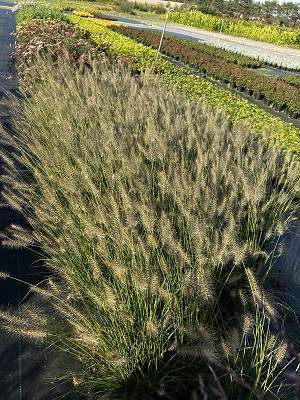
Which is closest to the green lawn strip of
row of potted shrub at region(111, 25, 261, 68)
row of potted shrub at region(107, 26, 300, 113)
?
row of potted shrub at region(107, 26, 300, 113)

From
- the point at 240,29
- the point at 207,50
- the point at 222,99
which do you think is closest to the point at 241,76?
the point at 222,99

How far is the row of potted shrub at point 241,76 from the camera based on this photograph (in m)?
9.23

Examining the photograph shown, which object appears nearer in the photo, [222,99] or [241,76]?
[222,99]

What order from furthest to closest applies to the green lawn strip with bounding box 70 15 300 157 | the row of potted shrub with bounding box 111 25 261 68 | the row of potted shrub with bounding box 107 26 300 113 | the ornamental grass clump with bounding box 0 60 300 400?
1. the row of potted shrub with bounding box 111 25 261 68
2. the row of potted shrub with bounding box 107 26 300 113
3. the green lawn strip with bounding box 70 15 300 157
4. the ornamental grass clump with bounding box 0 60 300 400

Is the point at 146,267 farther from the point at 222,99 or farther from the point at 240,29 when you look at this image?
the point at 240,29

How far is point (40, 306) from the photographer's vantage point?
2770 millimetres

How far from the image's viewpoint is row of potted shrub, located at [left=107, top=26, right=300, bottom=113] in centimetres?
923

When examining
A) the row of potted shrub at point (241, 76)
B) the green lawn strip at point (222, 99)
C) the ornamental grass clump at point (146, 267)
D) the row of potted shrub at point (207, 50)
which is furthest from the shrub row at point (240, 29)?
the ornamental grass clump at point (146, 267)

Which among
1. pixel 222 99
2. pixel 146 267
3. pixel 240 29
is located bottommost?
pixel 222 99

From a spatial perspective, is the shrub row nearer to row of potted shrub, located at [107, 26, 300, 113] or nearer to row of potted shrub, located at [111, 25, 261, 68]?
row of potted shrub, located at [111, 25, 261, 68]

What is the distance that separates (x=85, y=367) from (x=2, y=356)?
1.72 feet

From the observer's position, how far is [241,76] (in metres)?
11.2

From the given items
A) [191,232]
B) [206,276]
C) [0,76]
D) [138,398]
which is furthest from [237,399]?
[0,76]

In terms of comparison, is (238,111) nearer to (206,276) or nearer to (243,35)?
(206,276)
